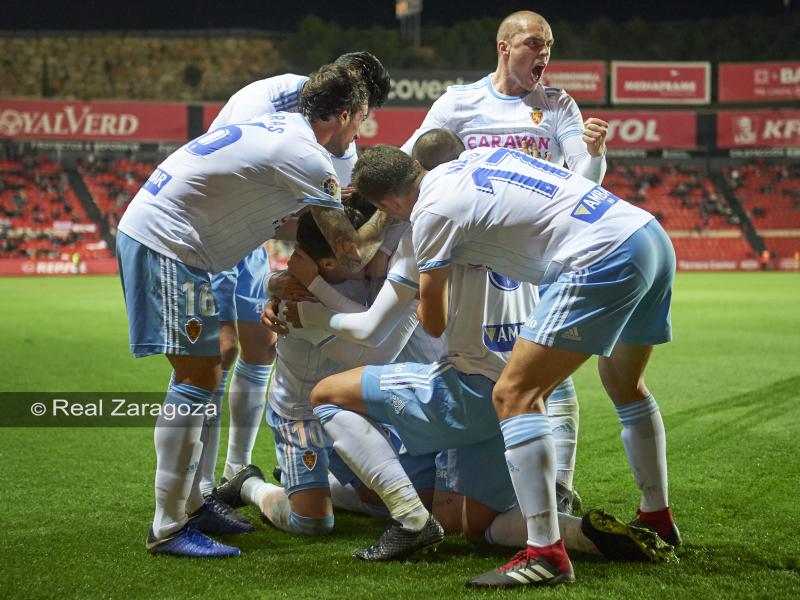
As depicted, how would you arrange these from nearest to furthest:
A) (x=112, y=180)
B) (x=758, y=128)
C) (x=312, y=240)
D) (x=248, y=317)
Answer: (x=312, y=240), (x=248, y=317), (x=112, y=180), (x=758, y=128)

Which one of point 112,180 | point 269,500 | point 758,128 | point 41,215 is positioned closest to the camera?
point 269,500

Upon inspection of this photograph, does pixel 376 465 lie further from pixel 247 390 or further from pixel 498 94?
pixel 498 94

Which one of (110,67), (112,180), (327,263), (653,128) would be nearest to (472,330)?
(327,263)

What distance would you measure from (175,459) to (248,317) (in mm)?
1486

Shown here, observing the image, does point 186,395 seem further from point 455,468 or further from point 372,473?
point 455,468

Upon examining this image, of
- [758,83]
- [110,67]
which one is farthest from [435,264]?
[110,67]

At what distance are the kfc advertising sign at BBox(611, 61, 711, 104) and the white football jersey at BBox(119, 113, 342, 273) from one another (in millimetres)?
39671

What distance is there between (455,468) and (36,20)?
53.6m

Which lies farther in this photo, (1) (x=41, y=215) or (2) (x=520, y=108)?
(1) (x=41, y=215)

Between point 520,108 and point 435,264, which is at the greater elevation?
point 520,108

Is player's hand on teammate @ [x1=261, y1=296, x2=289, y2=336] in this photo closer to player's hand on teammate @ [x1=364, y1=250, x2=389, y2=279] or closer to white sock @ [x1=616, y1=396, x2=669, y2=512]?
player's hand on teammate @ [x1=364, y1=250, x2=389, y2=279]

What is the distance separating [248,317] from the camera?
16.5 ft

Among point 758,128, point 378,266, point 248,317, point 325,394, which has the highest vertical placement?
point 758,128

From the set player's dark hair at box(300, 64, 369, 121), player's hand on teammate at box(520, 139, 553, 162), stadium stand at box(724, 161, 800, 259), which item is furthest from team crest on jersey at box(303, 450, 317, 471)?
stadium stand at box(724, 161, 800, 259)
